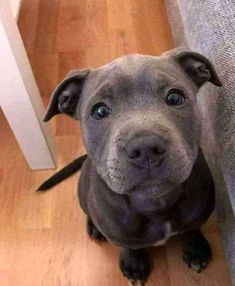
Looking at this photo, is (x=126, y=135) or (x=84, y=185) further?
(x=84, y=185)

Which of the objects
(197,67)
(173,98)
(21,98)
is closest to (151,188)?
(173,98)

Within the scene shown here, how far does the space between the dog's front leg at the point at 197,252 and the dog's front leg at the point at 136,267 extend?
13 centimetres

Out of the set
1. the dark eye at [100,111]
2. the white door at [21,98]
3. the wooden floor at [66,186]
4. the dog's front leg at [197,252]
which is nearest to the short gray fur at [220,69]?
the dog's front leg at [197,252]

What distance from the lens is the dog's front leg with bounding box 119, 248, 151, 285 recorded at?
1.37 meters

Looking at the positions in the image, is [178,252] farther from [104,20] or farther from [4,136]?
[104,20]

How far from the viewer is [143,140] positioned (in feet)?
2.73

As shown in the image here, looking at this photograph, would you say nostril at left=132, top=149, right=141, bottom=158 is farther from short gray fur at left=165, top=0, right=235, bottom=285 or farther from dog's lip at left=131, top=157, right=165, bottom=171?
short gray fur at left=165, top=0, right=235, bottom=285

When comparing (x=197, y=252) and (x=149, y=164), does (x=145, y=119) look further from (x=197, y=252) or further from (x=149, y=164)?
(x=197, y=252)

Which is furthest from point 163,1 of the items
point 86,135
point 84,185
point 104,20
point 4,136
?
point 86,135

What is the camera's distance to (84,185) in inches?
51.9

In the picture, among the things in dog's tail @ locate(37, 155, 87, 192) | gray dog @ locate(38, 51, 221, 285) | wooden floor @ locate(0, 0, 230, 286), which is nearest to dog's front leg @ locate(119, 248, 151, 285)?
wooden floor @ locate(0, 0, 230, 286)

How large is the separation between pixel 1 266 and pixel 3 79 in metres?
0.64

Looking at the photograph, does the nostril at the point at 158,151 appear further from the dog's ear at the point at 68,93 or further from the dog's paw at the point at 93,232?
the dog's paw at the point at 93,232

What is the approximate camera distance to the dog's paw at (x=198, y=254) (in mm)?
1379
